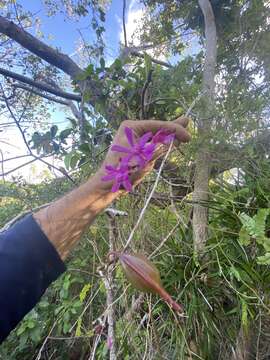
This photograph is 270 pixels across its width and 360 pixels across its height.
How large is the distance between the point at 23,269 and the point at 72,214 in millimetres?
119

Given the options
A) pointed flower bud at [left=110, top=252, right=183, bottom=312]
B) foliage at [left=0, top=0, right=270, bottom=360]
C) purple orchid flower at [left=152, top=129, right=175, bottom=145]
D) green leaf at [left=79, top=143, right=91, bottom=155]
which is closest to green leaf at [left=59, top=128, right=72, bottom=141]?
foliage at [left=0, top=0, right=270, bottom=360]

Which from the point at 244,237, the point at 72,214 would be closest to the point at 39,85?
the point at 244,237

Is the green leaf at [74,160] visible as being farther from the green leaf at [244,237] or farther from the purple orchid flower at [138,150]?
the purple orchid flower at [138,150]

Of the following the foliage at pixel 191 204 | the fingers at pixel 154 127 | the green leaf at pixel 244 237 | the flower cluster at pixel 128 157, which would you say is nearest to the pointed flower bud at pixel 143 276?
the flower cluster at pixel 128 157

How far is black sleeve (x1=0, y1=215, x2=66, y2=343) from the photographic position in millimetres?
523

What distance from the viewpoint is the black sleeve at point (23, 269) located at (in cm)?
52

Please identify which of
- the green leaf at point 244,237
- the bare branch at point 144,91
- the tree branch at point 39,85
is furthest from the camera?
the tree branch at point 39,85

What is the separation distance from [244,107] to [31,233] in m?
0.92

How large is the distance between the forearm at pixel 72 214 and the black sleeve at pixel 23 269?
0.02 m

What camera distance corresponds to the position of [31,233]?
1.85 feet

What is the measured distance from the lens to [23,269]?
54 cm

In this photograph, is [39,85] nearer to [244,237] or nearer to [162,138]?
[244,237]

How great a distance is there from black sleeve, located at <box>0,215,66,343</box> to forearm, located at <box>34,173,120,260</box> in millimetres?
→ 16

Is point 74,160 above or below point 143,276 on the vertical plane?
above
